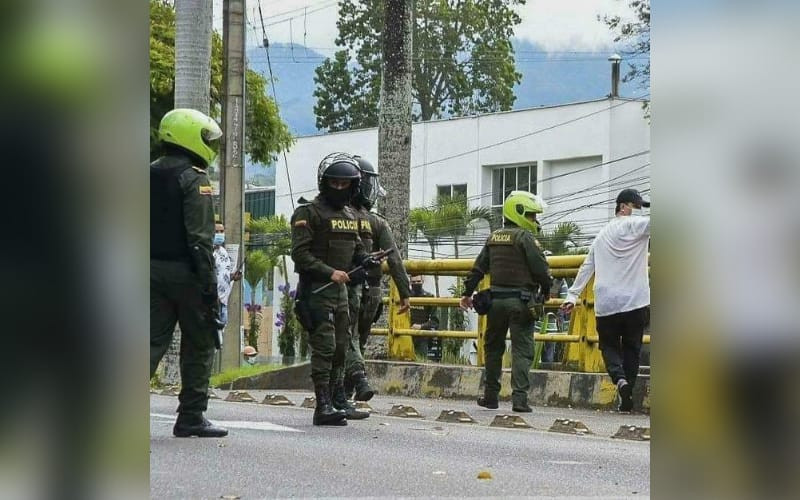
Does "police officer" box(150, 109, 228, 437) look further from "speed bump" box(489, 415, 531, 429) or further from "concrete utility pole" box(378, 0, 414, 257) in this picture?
"concrete utility pole" box(378, 0, 414, 257)

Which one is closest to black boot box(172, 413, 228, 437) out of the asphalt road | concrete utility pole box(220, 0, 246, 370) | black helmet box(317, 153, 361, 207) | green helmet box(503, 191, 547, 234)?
the asphalt road

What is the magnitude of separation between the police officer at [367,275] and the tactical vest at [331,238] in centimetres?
66

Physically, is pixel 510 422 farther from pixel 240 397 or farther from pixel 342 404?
pixel 240 397

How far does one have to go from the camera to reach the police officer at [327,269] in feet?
30.2

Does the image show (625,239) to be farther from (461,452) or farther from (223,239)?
(223,239)

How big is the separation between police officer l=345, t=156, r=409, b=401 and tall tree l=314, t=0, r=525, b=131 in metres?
34.6

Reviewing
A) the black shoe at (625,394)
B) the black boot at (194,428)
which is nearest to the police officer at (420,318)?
the black shoe at (625,394)

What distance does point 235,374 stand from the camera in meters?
15.2

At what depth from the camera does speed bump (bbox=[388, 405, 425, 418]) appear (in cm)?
1076

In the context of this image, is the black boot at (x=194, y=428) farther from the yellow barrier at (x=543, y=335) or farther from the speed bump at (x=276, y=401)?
the yellow barrier at (x=543, y=335)

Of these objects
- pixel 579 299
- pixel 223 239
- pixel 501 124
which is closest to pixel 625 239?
pixel 579 299

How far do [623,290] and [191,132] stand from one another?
176 inches
